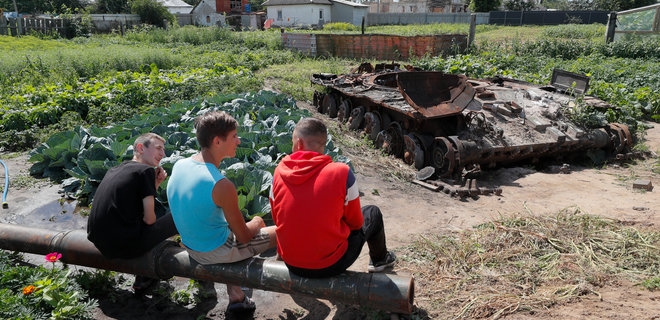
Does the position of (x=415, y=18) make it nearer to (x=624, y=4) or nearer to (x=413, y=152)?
(x=624, y=4)

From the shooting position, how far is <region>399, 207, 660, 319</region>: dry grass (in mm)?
3645

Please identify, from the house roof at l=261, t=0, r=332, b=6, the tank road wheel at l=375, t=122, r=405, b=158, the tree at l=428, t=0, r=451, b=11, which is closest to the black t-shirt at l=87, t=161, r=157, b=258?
the tank road wheel at l=375, t=122, r=405, b=158

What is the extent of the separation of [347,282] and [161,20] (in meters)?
41.9

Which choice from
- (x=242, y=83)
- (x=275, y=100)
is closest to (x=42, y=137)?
(x=275, y=100)

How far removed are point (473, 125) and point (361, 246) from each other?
5005 mm

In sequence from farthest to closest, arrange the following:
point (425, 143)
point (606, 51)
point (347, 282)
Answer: point (606, 51) < point (425, 143) < point (347, 282)

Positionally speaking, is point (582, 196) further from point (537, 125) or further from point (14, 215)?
point (14, 215)

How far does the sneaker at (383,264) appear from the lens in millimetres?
4071

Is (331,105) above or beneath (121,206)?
beneath

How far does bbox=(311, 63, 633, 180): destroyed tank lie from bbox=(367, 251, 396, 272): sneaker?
341cm

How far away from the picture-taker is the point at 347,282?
127 inches

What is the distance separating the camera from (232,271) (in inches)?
137

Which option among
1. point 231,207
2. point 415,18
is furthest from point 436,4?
point 231,207

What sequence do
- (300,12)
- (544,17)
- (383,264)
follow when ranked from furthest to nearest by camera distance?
(300,12), (544,17), (383,264)
